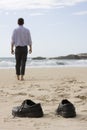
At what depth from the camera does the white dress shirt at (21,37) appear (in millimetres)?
10688

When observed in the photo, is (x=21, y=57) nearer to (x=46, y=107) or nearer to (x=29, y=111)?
(x=46, y=107)

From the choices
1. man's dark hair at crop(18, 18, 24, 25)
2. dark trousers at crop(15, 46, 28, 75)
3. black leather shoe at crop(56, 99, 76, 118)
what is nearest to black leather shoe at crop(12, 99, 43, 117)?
black leather shoe at crop(56, 99, 76, 118)

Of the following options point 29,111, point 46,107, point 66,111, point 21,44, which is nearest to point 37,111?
point 29,111

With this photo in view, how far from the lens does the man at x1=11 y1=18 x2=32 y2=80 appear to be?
10680 mm

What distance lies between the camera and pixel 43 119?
15.9 feet

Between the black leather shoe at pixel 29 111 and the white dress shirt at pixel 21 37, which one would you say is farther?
the white dress shirt at pixel 21 37

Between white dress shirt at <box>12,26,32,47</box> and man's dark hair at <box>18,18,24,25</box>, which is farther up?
man's dark hair at <box>18,18,24,25</box>

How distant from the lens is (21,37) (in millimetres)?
10719

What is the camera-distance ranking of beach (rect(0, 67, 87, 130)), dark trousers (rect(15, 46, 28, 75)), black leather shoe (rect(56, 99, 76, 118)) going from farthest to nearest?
dark trousers (rect(15, 46, 28, 75)) < black leather shoe (rect(56, 99, 76, 118)) < beach (rect(0, 67, 87, 130))

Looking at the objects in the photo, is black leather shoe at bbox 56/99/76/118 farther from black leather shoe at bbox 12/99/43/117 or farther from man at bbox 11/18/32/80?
man at bbox 11/18/32/80

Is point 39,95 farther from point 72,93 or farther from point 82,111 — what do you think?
point 82,111

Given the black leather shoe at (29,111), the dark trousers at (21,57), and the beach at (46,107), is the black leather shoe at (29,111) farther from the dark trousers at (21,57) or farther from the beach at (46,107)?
the dark trousers at (21,57)

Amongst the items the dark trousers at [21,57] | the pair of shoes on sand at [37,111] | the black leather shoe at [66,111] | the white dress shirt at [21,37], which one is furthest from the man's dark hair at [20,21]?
the black leather shoe at [66,111]

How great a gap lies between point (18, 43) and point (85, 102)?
4.96 meters
